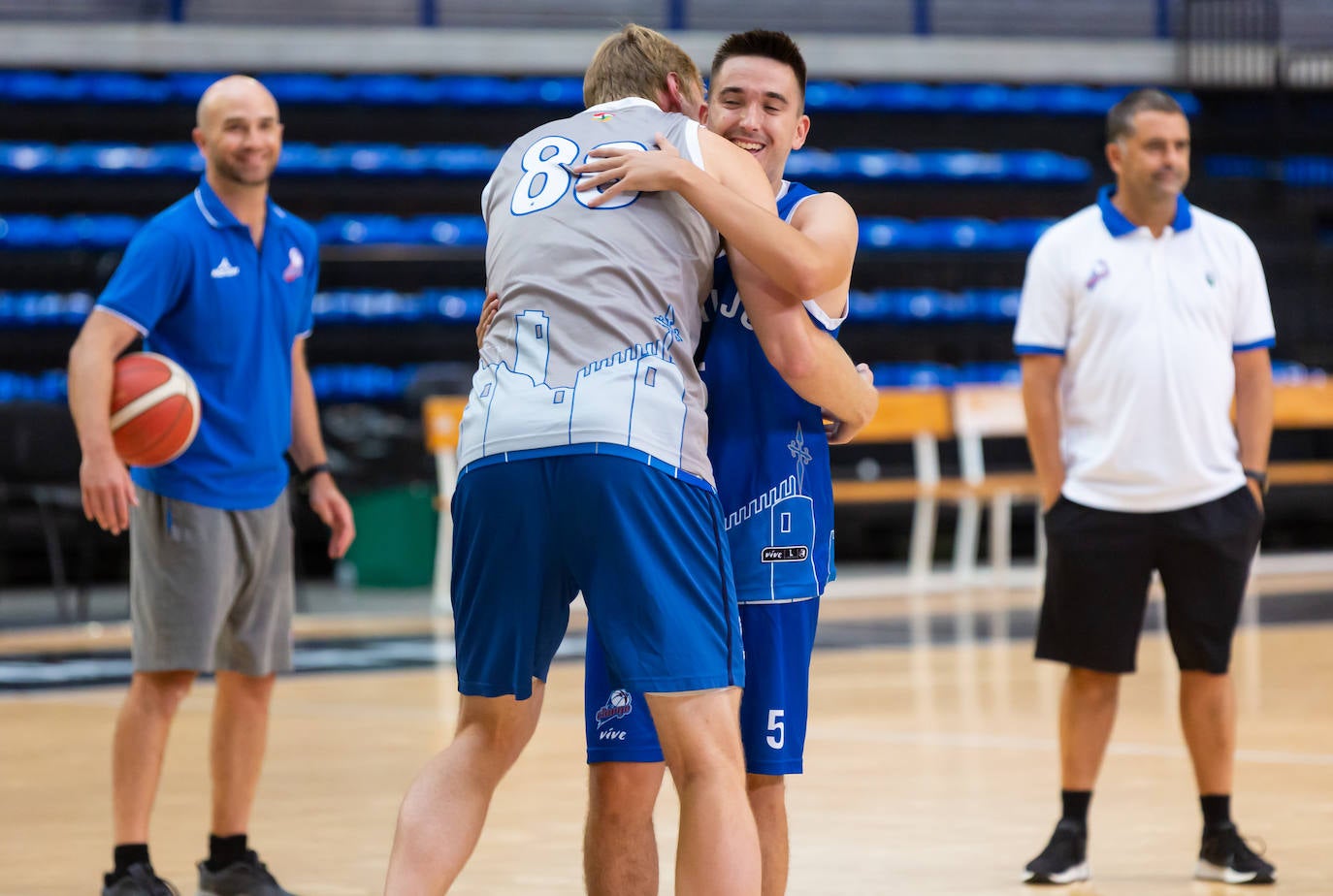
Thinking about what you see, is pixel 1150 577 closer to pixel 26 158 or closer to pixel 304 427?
pixel 304 427

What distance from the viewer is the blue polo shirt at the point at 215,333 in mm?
4180

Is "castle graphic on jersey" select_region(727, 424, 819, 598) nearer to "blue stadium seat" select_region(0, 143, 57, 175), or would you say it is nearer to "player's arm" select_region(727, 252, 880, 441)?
"player's arm" select_region(727, 252, 880, 441)

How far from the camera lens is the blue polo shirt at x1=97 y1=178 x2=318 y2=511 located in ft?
13.7

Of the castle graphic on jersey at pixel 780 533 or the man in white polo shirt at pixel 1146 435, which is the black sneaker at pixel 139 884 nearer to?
the castle graphic on jersey at pixel 780 533

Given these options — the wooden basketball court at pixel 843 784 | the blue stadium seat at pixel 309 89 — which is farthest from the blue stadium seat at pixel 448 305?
the wooden basketball court at pixel 843 784

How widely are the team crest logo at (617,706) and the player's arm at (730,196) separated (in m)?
0.75

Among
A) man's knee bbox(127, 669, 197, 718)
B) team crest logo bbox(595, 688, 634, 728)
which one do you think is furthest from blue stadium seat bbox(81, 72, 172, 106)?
team crest logo bbox(595, 688, 634, 728)

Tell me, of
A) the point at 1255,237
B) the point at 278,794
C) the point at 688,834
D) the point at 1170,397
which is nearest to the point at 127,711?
the point at 278,794

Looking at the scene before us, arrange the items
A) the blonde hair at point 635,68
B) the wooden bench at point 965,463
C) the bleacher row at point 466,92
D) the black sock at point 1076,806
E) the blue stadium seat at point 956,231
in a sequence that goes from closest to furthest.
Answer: the blonde hair at point 635,68 → the black sock at point 1076,806 → the wooden bench at point 965,463 → the bleacher row at point 466,92 → the blue stadium seat at point 956,231

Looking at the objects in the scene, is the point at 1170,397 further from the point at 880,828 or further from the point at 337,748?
the point at 337,748

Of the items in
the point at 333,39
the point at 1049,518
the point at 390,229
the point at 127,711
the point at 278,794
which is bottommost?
the point at 278,794

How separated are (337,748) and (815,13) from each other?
424 inches

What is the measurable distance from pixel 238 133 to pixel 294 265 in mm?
334

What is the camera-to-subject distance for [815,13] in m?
15.7
